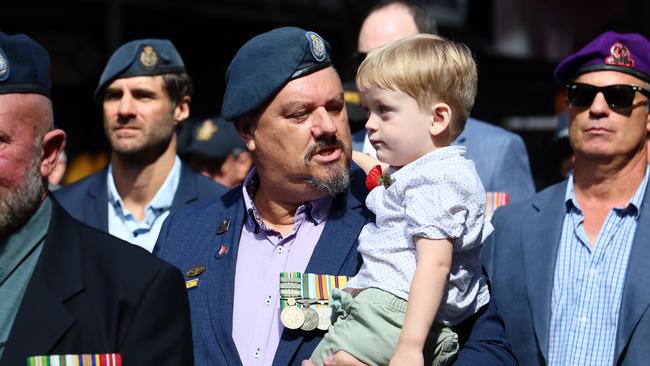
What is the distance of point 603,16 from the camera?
18109 mm

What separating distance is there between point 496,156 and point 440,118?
211 centimetres

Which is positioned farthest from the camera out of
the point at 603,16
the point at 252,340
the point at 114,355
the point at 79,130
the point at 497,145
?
the point at 603,16

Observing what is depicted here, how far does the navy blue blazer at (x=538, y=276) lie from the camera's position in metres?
4.67

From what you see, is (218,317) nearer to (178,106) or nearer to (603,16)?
(178,106)

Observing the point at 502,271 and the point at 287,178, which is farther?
the point at 502,271

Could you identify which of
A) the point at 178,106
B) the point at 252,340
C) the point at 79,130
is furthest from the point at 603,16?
the point at 252,340

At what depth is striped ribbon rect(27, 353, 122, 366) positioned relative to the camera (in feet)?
10.4

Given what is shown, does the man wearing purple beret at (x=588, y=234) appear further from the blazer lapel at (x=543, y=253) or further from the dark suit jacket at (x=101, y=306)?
the dark suit jacket at (x=101, y=306)

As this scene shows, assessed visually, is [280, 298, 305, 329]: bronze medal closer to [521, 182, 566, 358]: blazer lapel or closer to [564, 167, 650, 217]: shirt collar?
[521, 182, 566, 358]: blazer lapel

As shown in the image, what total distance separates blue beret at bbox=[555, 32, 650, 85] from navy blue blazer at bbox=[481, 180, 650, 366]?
569mm

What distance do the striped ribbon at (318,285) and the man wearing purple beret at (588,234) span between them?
1.33 m

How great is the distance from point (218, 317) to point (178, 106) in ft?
9.41

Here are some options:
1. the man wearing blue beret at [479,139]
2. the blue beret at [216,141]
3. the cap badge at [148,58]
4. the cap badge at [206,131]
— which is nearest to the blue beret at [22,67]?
the man wearing blue beret at [479,139]

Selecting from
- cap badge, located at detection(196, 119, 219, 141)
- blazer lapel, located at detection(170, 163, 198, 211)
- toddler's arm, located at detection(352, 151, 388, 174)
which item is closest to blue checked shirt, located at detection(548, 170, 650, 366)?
toddler's arm, located at detection(352, 151, 388, 174)
